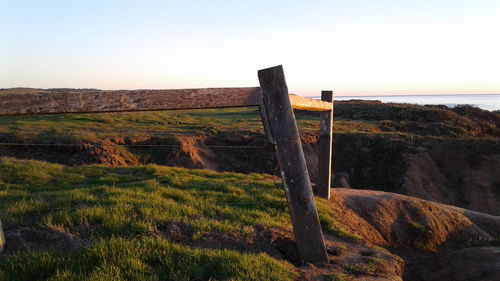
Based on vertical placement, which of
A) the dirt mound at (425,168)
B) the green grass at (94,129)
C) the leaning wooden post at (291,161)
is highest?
the leaning wooden post at (291,161)

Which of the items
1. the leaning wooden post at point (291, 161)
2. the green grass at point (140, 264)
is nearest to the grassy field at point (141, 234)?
the green grass at point (140, 264)

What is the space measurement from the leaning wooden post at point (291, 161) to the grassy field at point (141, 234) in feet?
1.65

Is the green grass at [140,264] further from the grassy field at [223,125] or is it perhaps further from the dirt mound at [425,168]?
the grassy field at [223,125]

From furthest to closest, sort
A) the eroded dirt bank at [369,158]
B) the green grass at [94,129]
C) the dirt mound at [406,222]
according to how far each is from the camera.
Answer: the green grass at [94,129] < the eroded dirt bank at [369,158] < the dirt mound at [406,222]

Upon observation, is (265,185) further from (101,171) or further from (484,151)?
(484,151)

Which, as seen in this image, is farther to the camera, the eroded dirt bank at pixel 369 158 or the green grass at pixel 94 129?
the green grass at pixel 94 129

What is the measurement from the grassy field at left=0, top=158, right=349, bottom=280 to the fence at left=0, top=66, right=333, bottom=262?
1.93 ft

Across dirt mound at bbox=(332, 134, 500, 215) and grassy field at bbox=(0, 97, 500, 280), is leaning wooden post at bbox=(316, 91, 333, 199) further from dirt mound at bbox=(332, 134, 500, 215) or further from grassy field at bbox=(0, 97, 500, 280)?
dirt mound at bbox=(332, 134, 500, 215)

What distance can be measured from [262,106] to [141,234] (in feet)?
6.28

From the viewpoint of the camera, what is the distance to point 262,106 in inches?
157

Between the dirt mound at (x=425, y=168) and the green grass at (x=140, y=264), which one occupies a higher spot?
the green grass at (x=140, y=264)

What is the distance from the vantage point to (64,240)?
3820mm

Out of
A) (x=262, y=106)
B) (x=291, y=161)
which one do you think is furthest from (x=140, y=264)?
(x=262, y=106)

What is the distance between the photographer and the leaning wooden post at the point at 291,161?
4020mm
